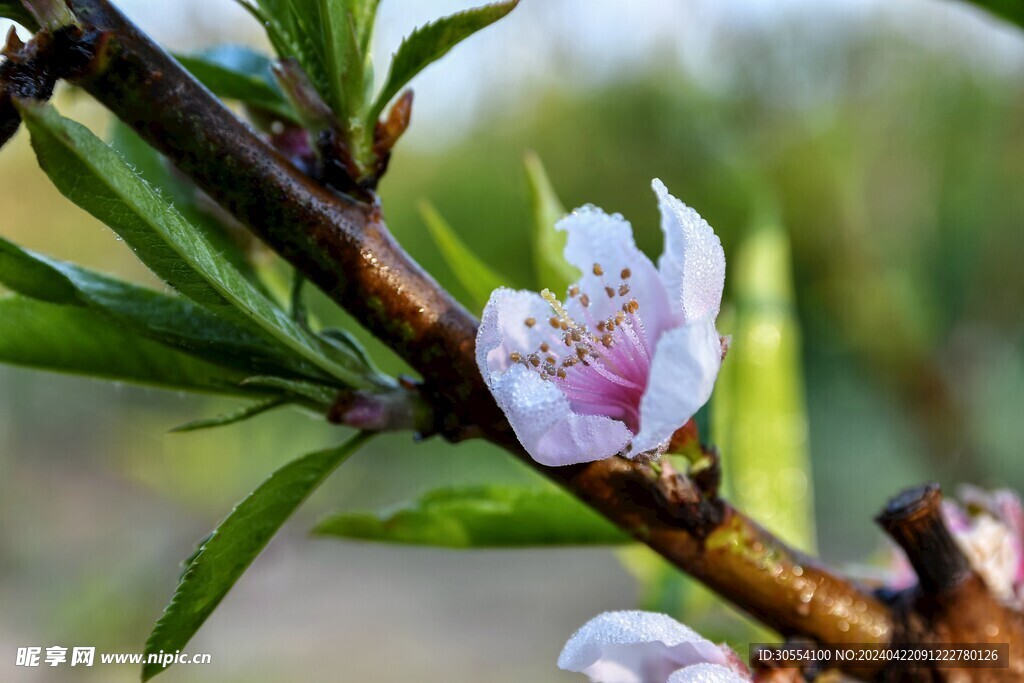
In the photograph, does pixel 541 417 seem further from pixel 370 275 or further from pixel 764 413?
pixel 764 413

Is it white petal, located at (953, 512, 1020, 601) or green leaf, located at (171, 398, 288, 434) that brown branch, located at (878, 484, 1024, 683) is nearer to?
white petal, located at (953, 512, 1020, 601)

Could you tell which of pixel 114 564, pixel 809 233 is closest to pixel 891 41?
pixel 809 233

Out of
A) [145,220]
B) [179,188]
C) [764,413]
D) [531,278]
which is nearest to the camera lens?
[145,220]

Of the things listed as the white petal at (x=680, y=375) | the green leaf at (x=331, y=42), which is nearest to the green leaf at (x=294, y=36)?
the green leaf at (x=331, y=42)

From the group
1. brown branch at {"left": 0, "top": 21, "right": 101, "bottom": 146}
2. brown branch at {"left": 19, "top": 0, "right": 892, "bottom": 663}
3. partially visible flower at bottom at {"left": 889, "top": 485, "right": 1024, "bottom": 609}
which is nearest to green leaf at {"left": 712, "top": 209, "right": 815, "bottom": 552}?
partially visible flower at bottom at {"left": 889, "top": 485, "right": 1024, "bottom": 609}

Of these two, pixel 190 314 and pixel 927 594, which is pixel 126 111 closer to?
pixel 190 314

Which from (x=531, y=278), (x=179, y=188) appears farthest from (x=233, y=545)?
(x=531, y=278)

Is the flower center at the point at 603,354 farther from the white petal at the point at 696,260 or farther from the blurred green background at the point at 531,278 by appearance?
the blurred green background at the point at 531,278

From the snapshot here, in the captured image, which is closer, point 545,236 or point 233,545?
point 233,545
